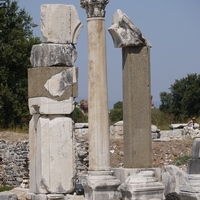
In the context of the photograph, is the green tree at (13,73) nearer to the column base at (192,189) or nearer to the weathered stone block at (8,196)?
the weathered stone block at (8,196)

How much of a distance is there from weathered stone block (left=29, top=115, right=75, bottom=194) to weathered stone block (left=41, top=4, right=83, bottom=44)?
1.40 m

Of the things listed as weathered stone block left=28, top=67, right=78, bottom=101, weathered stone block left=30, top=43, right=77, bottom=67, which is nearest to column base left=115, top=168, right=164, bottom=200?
weathered stone block left=28, top=67, right=78, bottom=101

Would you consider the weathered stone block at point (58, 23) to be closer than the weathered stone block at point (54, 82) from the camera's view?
No

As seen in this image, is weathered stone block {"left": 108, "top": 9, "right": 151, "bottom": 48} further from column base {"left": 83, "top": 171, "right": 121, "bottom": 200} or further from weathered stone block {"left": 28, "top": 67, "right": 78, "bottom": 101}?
column base {"left": 83, "top": 171, "right": 121, "bottom": 200}

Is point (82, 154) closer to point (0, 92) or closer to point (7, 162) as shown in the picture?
point (7, 162)

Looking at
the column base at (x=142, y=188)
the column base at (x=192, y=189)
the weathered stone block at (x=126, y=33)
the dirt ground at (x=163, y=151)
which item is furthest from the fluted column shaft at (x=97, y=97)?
A: the dirt ground at (x=163, y=151)

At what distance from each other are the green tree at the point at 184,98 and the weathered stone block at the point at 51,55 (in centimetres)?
4384

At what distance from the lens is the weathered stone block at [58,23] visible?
50.5 ft

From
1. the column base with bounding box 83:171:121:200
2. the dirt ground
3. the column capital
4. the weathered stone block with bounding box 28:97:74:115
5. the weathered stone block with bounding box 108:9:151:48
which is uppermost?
the column capital

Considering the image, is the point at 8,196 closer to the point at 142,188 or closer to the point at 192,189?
the point at 142,188

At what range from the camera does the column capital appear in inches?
584

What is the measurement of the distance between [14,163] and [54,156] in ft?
41.0

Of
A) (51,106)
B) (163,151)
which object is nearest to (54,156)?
(51,106)

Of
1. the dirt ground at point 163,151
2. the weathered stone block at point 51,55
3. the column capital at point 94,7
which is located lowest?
the dirt ground at point 163,151
